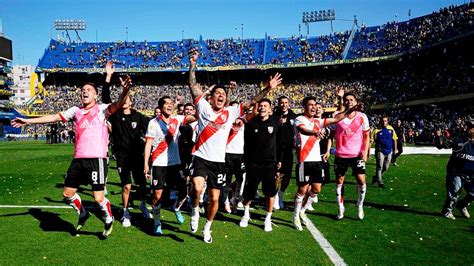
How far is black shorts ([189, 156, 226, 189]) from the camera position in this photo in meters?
6.13

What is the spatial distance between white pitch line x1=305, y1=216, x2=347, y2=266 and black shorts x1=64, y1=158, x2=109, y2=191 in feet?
11.7

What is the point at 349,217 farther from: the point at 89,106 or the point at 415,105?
the point at 415,105

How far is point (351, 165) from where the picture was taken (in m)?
7.88

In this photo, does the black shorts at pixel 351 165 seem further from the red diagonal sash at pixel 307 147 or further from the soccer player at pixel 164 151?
the soccer player at pixel 164 151

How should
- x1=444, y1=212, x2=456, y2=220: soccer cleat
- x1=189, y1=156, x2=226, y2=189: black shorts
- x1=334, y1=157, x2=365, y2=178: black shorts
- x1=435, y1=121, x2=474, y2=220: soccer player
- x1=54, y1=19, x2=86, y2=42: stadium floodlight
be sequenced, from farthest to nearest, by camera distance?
x1=54, y1=19, x2=86, y2=42: stadium floodlight
x1=444, y1=212, x2=456, y2=220: soccer cleat
x1=435, y1=121, x2=474, y2=220: soccer player
x1=334, y1=157, x2=365, y2=178: black shorts
x1=189, y1=156, x2=226, y2=189: black shorts

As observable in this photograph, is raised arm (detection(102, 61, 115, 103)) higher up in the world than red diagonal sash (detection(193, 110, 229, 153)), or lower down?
higher up

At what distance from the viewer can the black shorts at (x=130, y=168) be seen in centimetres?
751

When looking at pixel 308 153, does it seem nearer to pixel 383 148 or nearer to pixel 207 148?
pixel 207 148

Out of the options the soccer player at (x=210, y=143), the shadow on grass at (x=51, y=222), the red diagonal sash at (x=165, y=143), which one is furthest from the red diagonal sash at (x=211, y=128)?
the shadow on grass at (x=51, y=222)

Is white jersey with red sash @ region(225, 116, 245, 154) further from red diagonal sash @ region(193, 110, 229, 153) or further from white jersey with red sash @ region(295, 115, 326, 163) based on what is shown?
red diagonal sash @ region(193, 110, 229, 153)

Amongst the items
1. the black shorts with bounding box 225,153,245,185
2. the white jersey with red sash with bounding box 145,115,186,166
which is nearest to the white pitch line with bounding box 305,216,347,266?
the black shorts with bounding box 225,153,245,185


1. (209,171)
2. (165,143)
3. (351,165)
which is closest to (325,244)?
(209,171)

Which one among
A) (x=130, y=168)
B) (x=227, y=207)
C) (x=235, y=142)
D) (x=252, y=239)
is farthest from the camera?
(x=227, y=207)

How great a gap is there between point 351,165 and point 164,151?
12.1ft
